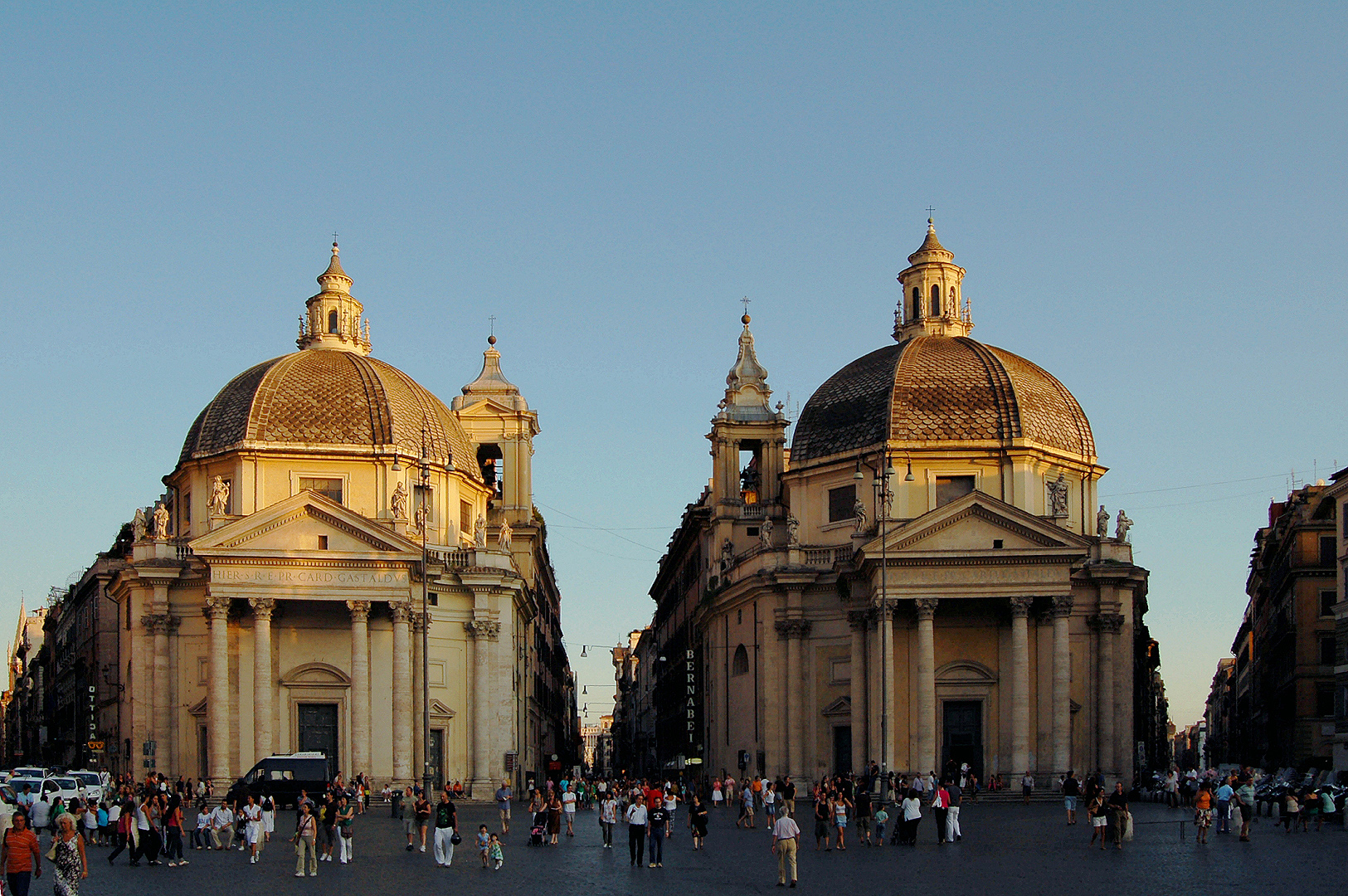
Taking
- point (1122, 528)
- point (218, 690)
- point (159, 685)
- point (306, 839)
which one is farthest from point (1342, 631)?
point (306, 839)

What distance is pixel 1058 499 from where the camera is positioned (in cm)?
6944

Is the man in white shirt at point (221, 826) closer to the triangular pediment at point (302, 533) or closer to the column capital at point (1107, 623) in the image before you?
the triangular pediment at point (302, 533)

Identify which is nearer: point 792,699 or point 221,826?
point 221,826

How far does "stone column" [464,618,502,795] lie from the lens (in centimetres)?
7231

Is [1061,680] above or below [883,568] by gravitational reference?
below

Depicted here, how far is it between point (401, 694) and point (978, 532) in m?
21.9

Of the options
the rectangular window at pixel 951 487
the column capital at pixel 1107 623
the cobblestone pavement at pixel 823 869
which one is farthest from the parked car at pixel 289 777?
the column capital at pixel 1107 623

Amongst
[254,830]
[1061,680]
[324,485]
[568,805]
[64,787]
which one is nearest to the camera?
[254,830]

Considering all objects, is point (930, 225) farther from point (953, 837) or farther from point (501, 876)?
point (501, 876)

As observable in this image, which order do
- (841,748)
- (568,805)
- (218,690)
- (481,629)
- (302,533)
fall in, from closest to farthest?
(568,805) → (218,690) → (302,533) → (841,748) → (481,629)

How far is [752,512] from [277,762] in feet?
96.6

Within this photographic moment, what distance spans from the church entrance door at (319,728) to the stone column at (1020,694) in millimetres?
24926

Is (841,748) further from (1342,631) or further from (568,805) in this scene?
(568,805)

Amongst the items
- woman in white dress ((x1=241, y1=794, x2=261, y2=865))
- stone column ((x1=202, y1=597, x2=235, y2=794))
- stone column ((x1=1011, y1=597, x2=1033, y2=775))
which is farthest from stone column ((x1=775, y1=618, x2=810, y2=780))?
woman in white dress ((x1=241, y1=794, x2=261, y2=865))
